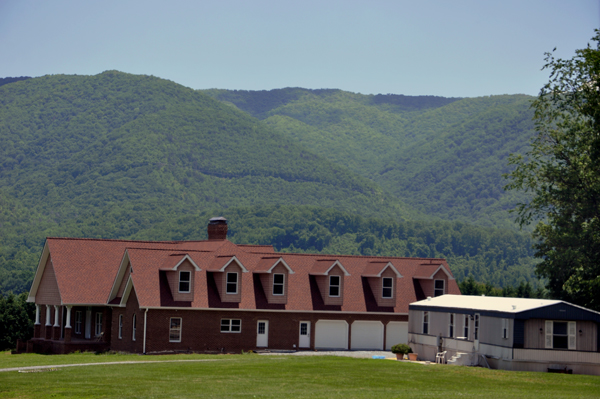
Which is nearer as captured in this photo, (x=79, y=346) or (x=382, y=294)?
(x=79, y=346)

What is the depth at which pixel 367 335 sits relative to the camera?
57.5 meters

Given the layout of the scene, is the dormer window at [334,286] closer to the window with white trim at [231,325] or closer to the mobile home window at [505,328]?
the window with white trim at [231,325]

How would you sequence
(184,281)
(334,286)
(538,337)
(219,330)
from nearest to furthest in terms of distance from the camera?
(538,337) → (184,281) → (219,330) → (334,286)

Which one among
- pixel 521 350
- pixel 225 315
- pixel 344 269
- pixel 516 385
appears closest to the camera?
pixel 516 385

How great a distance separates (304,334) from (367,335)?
4.87 m

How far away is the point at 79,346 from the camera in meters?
53.2

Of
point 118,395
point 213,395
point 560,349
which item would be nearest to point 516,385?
point 560,349

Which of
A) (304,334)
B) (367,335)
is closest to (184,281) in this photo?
(304,334)

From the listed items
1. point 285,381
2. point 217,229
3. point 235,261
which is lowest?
point 285,381

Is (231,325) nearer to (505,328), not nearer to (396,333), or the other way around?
(396,333)

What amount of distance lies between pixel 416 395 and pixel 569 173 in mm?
35761

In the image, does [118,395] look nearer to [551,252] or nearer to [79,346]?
[79,346]

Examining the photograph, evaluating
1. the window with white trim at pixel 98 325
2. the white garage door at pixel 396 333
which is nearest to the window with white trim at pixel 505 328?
the white garage door at pixel 396 333

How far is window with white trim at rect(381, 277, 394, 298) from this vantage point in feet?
192
